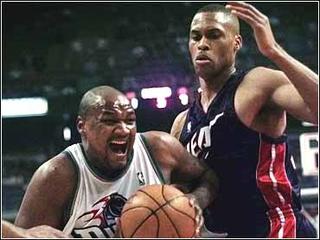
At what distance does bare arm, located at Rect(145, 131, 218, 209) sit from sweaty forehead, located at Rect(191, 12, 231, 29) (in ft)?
1.32

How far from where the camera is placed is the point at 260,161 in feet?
7.47

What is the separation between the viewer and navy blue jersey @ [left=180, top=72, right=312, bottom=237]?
226 centimetres

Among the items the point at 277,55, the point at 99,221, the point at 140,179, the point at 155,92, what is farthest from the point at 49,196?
the point at 155,92

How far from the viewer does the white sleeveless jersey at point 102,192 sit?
6.81 ft

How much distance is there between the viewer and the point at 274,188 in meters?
2.26

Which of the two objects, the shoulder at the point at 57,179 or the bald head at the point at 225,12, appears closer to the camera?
the shoulder at the point at 57,179

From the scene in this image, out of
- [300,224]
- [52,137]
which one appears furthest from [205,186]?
[52,137]

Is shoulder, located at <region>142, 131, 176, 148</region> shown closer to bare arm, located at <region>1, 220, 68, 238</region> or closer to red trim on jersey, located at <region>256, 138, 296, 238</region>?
red trim on jersey, located at <region>256, 138, 296, 238</region>

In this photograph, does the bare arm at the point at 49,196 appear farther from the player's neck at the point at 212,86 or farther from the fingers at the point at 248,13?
the fingers at the point at 248,13

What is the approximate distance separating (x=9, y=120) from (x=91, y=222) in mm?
4990

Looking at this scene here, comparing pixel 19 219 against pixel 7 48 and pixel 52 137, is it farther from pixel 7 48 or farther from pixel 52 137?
pixel 7 48

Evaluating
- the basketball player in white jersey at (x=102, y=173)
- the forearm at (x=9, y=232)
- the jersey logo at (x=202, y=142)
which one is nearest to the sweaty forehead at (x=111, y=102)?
the basketball player in white jersey at (x=102, y=173)

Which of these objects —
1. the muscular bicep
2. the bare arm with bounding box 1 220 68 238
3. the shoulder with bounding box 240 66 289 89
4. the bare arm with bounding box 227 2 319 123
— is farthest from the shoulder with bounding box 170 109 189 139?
the bare arm with bounding box 1 220 68 238

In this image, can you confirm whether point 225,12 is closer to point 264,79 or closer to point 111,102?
point 264,79
